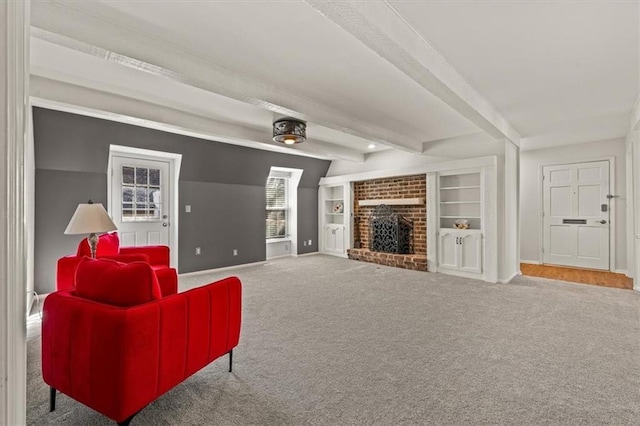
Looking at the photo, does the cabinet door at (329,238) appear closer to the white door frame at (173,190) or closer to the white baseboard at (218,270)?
the white baseboard at (218,270)

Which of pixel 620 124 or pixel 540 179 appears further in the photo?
pixel 540 179

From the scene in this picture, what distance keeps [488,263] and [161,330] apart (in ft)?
16.5

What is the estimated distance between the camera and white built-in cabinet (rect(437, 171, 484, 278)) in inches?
212

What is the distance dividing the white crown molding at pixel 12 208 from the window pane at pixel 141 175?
16.7 ft

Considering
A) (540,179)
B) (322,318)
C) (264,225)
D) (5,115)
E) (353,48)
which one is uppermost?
(353,48)

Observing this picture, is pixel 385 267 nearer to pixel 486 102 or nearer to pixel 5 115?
pixel 486 102

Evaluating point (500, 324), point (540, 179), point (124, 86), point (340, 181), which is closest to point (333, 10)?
point (124, 86)

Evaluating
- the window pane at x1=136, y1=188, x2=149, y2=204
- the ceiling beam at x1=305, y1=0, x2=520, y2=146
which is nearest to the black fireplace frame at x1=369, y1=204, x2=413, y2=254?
the ceiling beam at x1=305, y1=0, x2=520, y2=146

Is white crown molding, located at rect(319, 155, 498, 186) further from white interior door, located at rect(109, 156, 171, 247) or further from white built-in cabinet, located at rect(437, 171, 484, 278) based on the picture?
white interior door, located at rect(109, 156, 171, 247)

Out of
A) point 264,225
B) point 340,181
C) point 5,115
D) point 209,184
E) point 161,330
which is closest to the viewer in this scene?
point 5,115

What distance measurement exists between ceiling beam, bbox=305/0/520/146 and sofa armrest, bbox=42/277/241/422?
186 centimetres

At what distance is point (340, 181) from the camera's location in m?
7.68

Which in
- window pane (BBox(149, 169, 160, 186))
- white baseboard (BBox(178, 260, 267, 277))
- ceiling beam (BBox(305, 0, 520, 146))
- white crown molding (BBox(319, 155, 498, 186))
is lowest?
white baseboard (BBox(178, 260, 267, 277))

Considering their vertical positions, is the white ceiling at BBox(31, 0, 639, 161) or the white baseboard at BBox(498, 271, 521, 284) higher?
the white ceiling at BBox(31, 0, 639, 161)
